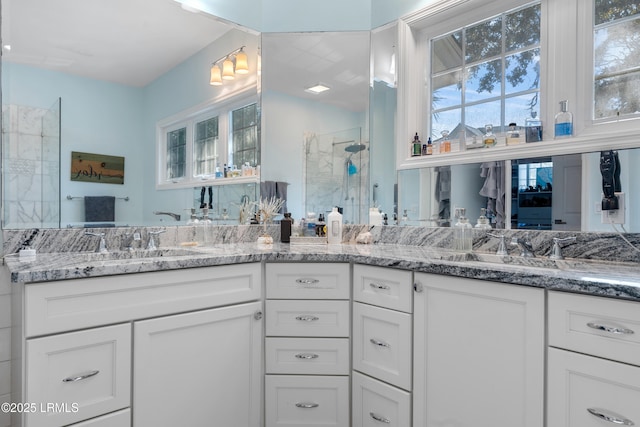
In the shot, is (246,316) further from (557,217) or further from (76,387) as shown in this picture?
(557,217)

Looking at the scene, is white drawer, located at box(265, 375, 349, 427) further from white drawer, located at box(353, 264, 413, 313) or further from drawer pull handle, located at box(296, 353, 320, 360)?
white drawer, located at box(353, 264, 413, 313)

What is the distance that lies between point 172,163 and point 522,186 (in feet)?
5.87

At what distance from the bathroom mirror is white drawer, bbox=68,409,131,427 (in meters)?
0.88

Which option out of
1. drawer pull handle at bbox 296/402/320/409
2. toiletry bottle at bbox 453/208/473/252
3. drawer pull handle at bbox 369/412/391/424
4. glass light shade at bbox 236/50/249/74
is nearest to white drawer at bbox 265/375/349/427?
drawer pull handle at bbox 296/402/320/409

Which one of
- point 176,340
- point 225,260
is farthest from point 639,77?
point 176,340

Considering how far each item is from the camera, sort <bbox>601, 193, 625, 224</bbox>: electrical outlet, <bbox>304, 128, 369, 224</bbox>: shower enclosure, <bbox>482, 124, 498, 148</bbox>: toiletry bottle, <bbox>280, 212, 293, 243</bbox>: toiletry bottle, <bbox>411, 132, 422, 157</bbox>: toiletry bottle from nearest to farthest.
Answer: <bbox>601, 193, 625, 224</bbox>: electrical outlet → <bbox>482, 124, 498, 148</bbox>: toiletry bottle → <bbox>411, 132, 422, 157</bbox>: toiletry bottle → <bbox>280, 212, 293, 243</bbox>: toiletry bottle → <bbox>304, 128, 369, 224</bbox>: shower enclosure

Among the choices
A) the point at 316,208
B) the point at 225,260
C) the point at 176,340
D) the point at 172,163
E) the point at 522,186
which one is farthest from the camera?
the point at 316,208

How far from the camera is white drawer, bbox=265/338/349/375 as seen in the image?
1763 mm

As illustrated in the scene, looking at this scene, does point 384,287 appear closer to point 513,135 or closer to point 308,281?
point 308,281

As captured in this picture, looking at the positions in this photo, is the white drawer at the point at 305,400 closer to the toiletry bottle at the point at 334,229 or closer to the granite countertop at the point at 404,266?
the granite countertop at the point at 404,266

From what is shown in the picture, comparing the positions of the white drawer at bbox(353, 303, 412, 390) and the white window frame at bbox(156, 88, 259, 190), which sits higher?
the white window frame at bbox(156, 88, 259, 190)

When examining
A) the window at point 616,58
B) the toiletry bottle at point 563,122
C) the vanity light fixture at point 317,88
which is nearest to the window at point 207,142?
the vanity light fixture at point 317,88

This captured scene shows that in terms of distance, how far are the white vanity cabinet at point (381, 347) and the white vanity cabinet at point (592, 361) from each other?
52cm

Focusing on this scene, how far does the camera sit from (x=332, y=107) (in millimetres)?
2510
